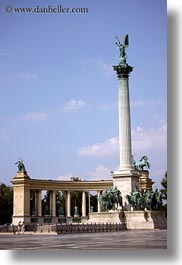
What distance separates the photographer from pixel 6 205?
63.4m

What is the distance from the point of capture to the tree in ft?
206

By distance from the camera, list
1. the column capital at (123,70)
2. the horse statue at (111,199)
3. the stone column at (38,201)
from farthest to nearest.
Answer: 1. the stone column at (38,201)
2. the column capital at (123,70)
3. the horse statue at (111,199)

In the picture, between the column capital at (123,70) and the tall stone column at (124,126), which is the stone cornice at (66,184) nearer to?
the tall stone column at (124,126)

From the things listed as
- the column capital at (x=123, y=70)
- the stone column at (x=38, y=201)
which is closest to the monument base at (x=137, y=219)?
the column capital at (x=123, y=70)

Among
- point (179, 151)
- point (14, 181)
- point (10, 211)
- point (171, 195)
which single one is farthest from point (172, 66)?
point (10, 211)

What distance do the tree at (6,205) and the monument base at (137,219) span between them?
2253cm

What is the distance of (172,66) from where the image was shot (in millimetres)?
22297

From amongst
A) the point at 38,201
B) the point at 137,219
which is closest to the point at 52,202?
the point at 38,201

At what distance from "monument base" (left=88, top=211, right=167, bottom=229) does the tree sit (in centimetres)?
2253

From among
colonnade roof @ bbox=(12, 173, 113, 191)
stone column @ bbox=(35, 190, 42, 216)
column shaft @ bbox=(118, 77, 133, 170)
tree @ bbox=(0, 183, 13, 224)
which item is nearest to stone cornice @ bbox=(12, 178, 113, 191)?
colonnade roof @ bbox=(12, 173, 113, 191)

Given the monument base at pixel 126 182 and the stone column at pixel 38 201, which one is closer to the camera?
the monument base at pixel 126 182

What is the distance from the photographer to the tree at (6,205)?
6281 centimetres

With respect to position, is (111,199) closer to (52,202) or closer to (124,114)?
(124,114)

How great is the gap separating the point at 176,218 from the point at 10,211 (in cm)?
4422
